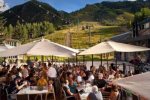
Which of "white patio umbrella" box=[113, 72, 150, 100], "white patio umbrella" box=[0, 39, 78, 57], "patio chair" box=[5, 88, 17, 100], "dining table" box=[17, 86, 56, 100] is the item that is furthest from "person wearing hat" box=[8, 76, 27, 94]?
"white patio umbrella" box=[113, 72, 150, 100]

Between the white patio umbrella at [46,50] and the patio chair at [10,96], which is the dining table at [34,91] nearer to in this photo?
the patio chair at [10,96]

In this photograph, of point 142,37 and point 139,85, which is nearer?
point 139,85

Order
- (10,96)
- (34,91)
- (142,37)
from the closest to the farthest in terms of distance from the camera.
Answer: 1. (34,91)
2. (10,96)
3. (142,37)

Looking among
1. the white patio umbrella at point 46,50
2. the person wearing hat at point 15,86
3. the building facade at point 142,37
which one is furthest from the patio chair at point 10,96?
the building facade at point 142,37

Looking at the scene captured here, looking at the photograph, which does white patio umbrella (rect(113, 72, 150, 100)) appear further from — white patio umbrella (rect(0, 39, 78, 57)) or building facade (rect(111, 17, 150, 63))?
building facade (rect(111, 17, 150, 63))

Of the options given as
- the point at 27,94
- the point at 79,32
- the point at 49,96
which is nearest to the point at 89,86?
the point at 49,96

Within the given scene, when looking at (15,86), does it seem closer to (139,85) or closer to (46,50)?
(46,50)

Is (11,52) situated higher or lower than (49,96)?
higher

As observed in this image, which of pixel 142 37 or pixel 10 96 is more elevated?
pixel 142 37

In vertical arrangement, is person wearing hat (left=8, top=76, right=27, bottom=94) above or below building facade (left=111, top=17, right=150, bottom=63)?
below

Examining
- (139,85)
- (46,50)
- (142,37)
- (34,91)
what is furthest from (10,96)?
(142,37)

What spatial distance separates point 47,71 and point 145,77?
10.6 m

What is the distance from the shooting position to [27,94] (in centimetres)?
1187

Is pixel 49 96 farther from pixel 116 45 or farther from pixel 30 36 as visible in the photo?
pixel 30 36
